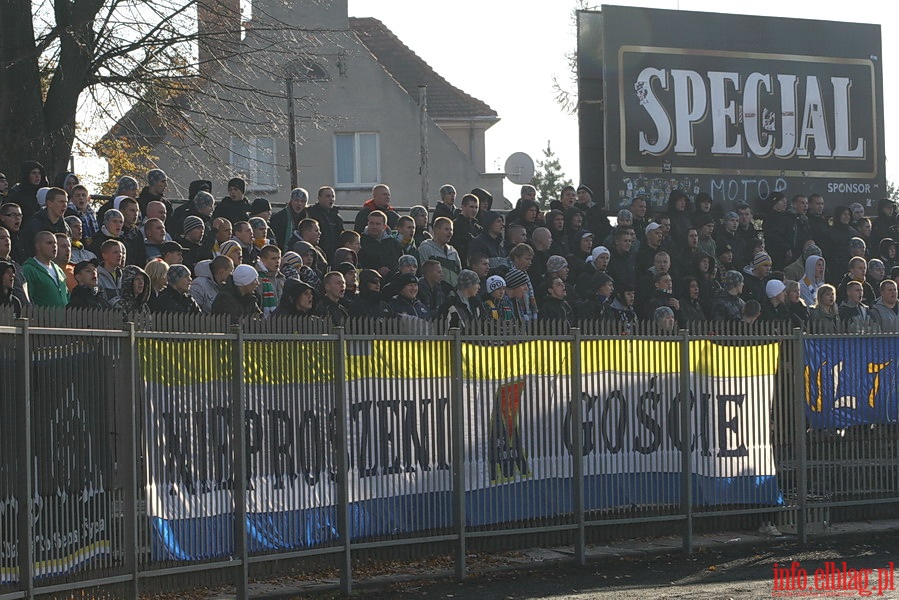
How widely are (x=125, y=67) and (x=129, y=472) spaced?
1297cm

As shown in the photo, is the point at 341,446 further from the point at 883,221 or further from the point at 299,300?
the point at 883,221

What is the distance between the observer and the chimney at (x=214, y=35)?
21.8m

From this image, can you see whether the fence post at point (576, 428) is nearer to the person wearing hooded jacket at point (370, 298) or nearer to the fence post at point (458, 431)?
the fence post at point (458, 431)

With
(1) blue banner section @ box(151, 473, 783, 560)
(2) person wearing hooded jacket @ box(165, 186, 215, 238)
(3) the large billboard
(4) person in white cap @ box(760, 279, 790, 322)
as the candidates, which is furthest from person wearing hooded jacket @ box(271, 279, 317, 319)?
(3) the large billboard

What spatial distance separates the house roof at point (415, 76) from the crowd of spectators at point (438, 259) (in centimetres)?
3260

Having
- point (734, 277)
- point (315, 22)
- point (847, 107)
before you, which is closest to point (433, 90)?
point (315, 22)

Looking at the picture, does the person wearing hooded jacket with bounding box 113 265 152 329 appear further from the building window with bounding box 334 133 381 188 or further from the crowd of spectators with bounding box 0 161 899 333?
the building window with bounding box 334 133 381 188

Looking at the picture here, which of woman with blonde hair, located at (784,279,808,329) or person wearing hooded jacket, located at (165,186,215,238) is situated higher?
person wearing hooded jacket, located at (165,186,215,238)

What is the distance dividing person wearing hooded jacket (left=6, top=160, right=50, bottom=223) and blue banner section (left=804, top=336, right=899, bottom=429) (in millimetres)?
7688

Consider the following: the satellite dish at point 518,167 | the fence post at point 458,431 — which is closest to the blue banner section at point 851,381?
the fence post at point 458,431

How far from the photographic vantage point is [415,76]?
57.5m

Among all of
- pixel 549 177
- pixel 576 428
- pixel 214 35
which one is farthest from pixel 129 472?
pixel 549 177

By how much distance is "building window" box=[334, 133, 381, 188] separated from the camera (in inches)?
1966

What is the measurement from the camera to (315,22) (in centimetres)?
4669
